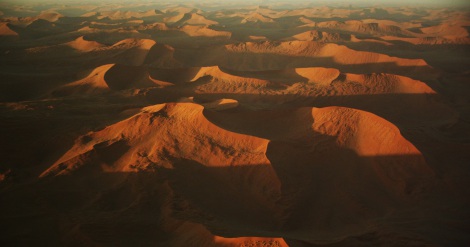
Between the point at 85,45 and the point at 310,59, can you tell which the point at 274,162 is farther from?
the point at 85,45

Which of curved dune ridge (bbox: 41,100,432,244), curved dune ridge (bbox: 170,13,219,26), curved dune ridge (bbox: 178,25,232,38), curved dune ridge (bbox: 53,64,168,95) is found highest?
curved dune ridge (bbox: 170,13,219,26)

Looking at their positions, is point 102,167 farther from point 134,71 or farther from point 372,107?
point 372,107

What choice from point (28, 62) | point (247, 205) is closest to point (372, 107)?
point (247, 205)

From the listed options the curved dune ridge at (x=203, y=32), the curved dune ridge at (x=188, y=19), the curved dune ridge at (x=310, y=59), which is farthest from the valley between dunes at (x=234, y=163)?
the curved dune ridge at (x=188, y=19)

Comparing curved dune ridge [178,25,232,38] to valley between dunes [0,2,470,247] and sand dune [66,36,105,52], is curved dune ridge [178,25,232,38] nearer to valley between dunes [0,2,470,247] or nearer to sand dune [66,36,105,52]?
sand dune [66,36,105,52]

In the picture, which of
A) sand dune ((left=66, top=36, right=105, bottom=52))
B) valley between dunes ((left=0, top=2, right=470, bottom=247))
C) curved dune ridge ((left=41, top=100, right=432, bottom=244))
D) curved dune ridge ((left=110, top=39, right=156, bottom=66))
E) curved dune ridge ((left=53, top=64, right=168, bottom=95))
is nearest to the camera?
valley between dunes ((left=0, top=2, right=470, bottom=247))

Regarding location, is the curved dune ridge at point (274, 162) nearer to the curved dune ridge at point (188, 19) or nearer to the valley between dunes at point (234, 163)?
the valley between dunes at point (234, 163)

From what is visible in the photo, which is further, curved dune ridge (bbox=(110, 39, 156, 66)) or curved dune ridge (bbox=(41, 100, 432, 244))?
curved dune ridge (bbox=(110, 39, 156, 66))

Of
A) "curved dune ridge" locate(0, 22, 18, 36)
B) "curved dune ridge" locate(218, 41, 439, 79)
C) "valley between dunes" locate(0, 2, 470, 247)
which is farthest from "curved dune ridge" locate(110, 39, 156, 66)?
"curved dune ridge" locate(0, 22, 18, 36)

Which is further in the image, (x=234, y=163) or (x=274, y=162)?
(x=234, y=163)

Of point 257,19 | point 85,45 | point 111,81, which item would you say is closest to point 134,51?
point 85,45
